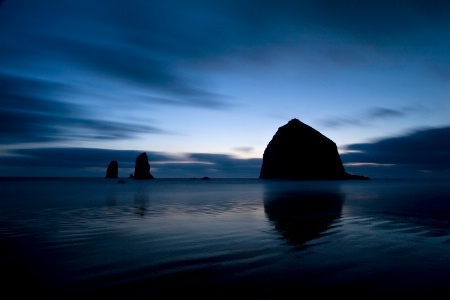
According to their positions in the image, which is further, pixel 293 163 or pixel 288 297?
pixel 293 163

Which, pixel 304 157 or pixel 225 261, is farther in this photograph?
pixel 304 157

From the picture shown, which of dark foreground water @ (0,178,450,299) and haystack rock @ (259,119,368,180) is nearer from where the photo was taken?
dark foreground water @ (0,178,450,299)

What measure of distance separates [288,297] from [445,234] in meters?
8.78

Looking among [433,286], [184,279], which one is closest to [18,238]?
[184,279]

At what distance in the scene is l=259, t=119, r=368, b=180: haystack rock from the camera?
179625 mm

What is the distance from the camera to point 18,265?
6.66 metres

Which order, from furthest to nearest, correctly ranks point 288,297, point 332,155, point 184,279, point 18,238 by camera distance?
point 332,155 < point 18,238 < point 184,279 < point 288,297

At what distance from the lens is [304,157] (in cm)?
18175

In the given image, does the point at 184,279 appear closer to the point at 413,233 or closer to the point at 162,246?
the point at 162,246

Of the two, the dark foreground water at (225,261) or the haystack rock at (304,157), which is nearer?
the dark foreground water at (225,261)

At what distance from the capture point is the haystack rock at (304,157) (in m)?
180

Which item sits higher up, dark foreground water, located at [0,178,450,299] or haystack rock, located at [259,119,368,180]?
haystack rock, located at [259,119,368,180]

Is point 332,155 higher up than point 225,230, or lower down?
higher up

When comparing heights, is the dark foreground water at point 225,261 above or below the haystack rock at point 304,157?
below
